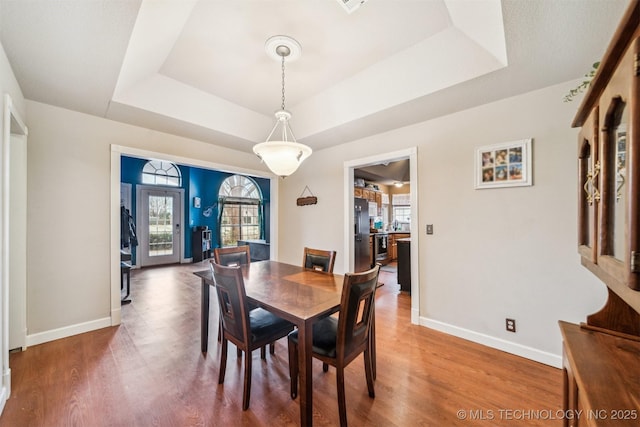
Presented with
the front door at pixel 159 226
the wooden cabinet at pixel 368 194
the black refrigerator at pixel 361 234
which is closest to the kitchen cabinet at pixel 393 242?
the wooden cabinet at pixel 368 194

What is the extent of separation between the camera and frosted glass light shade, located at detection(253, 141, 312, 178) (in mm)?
2020

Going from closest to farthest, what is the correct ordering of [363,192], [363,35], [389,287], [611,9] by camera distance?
1. [611,9]
2. [363,35]
3. [389,287]
4. [363,192]

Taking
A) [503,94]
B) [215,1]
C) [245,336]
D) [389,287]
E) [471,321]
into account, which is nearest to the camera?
[245,336]

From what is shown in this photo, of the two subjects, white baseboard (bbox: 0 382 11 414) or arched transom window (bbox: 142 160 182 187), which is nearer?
white baseboard (bbox: 0 382 11 414)

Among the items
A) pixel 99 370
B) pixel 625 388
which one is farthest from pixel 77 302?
pixel 625 388

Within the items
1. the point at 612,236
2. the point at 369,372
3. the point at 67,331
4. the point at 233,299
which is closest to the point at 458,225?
the point at 369,372

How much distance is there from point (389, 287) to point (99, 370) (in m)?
3.95

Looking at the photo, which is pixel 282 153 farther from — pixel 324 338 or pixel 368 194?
pixel 368 194

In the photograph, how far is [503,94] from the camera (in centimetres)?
234

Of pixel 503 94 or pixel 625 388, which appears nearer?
pixel 625 388

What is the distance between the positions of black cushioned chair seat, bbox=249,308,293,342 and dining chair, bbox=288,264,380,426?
0.56 feet

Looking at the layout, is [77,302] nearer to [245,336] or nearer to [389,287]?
[245,336]

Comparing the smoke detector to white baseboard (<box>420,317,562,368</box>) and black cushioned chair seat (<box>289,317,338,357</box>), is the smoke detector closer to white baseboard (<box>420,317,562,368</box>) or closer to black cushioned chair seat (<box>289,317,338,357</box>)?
black cushioned chair seat (<box>289,317,338,357</box>)

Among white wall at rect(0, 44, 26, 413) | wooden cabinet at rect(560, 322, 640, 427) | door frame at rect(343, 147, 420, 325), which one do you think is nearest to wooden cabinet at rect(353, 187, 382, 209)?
door frame at rect(343, 147, 420, 325)
